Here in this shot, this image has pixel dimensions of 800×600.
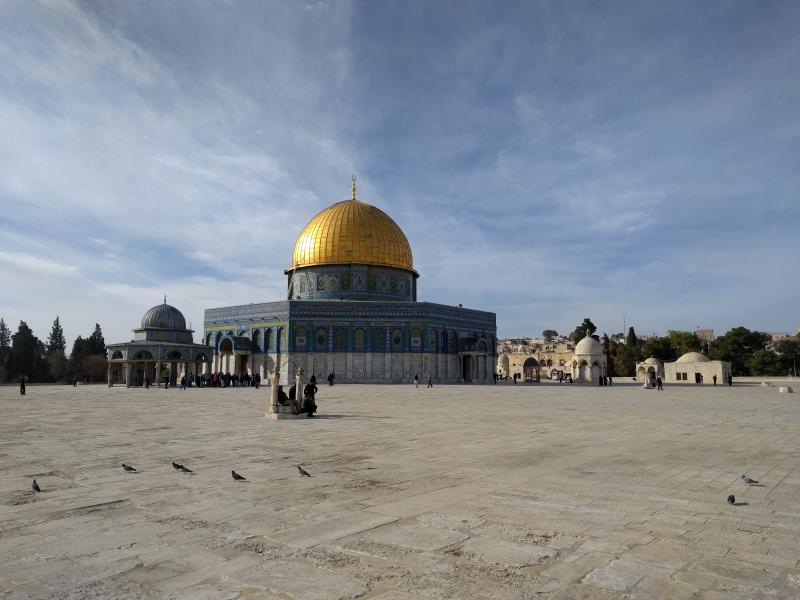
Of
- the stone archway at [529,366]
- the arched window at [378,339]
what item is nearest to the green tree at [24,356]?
the arched window at [378,339]

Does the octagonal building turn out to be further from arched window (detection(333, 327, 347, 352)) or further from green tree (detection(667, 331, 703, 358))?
green tree (detection(667, 331, 703, 358))

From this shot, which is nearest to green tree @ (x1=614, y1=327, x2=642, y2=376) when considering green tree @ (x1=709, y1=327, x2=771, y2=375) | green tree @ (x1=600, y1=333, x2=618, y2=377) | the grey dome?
green tree @ (x1=600, y1=333, x2=618, y2=377)

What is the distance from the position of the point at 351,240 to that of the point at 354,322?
7.63 metres

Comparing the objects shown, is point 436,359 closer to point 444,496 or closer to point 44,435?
point 44,435

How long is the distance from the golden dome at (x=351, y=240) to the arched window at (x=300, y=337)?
22.3 feet

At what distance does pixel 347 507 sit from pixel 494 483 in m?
1.85

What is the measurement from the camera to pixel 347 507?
5.46 m

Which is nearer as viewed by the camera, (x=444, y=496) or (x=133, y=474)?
(x=444, y=496)

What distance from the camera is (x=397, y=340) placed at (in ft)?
151

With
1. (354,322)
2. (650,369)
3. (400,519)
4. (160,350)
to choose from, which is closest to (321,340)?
(354,322)

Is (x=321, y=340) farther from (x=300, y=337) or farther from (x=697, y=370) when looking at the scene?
(x=697, y=370)

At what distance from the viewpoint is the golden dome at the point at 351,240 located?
163 feet

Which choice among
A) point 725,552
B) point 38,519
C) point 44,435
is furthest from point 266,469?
point 44,435

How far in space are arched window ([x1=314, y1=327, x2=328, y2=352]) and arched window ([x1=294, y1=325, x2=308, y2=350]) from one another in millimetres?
809
